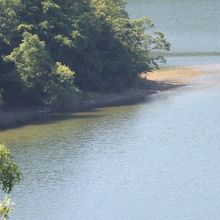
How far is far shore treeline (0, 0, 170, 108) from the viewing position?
6431 cm

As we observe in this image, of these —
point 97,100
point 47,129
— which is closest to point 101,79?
point 97,100

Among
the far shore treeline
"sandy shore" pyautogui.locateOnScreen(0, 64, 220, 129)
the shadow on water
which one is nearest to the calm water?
the shadow on water

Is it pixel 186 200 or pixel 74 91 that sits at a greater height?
pixel 74 91

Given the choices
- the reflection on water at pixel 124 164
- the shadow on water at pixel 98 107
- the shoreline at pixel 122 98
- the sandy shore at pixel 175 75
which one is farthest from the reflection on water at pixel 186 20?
the reflection on water at pixel 124 164

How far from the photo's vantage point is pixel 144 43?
79.8 metres

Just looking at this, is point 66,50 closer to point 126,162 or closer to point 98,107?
point 98,107

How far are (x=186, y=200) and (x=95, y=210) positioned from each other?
4057mm

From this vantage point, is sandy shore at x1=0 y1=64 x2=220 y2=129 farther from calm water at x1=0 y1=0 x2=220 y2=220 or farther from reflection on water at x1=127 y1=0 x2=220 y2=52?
reflection on water at x1=127 y1=0 x2=220 y2=52

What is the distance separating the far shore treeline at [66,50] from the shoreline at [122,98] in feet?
2.79

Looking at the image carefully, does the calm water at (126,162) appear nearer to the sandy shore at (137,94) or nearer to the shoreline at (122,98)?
the shoreline at (122,98)

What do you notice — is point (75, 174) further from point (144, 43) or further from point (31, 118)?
point (144, 43)

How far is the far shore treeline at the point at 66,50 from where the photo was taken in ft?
211

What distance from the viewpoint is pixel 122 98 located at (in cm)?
7156

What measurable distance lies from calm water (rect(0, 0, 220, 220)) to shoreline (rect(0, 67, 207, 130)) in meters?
1.62
